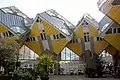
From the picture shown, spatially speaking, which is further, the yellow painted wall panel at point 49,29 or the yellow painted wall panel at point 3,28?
the yellow painted wall panel at point 49,29

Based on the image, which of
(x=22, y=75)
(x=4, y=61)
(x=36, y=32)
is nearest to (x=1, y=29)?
(x=36, y=32)

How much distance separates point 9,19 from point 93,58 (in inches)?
560

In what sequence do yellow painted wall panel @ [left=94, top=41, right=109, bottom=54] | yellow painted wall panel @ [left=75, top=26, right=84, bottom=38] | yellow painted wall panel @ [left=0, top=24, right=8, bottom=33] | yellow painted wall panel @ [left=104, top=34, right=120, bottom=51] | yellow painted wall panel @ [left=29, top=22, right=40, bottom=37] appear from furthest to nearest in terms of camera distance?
yellow painted wall panel @ [left=29, top=22, right=40, bottom=37] < yellow painted wall panel @ [left=75, top=26, right=84, bottom=38] < yellow painted wall panel @ [left=94, top=41, right=109, bottom=54] < yellow painted wall panel @ [left=0, top=24, right=8, bottom=33] < yellow painted wall panel @ [left=104, top=34, right=120, bottom=51]

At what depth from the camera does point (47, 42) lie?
4669cm

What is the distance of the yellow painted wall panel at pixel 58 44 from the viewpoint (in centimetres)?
4569

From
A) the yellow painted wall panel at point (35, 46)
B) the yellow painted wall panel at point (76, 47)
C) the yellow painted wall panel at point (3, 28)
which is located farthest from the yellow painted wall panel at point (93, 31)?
the yellow painted wall panel at point (3, 28)

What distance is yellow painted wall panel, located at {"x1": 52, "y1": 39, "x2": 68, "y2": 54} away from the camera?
45.7m

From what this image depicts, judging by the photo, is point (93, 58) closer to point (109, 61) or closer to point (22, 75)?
point (109, 61)

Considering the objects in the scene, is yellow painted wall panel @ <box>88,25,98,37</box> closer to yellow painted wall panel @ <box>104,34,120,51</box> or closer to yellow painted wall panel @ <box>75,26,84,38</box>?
yellow painted wall panel @ <box>75,26,84,38</box>

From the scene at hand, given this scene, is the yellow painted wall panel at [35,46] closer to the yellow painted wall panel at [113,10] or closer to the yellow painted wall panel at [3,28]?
the yellow painted wall panel at [3,28]

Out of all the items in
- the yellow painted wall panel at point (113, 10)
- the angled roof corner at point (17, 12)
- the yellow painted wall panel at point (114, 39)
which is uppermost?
the angled roof corner at point (17, 12)

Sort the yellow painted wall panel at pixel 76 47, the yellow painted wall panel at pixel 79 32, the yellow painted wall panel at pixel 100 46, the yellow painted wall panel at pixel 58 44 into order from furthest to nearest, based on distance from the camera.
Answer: the yellow painted wall panel at pixel 76 47, the yellow painted wall panel at pixel 79 32, the yellow painted wall panel at pixel 58 44, the yellow painted wall panel at pixel 100 46

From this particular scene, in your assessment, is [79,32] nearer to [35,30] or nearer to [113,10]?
[35,30]

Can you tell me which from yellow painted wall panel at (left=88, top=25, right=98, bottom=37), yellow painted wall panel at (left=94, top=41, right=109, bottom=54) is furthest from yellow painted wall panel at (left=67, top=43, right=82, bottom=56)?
yellow painted wall panel at (left=88, top=25, right=98, bottom=37)
